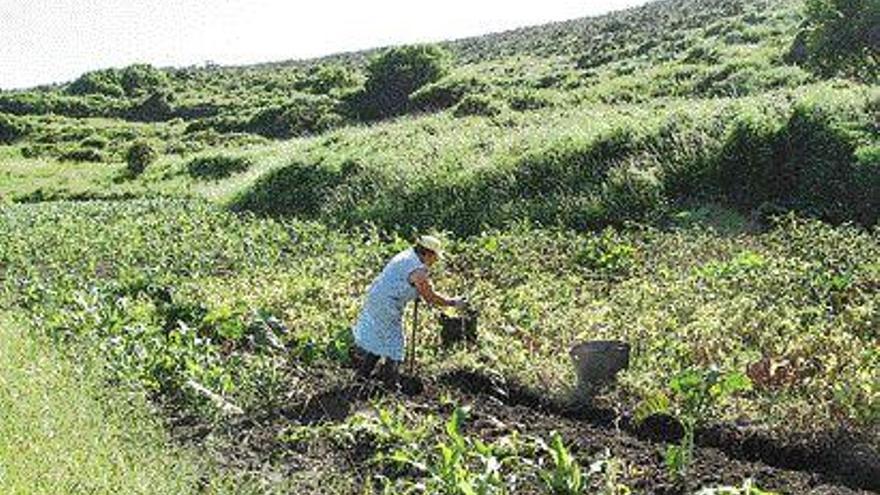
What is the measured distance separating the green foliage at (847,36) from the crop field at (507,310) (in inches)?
3.4

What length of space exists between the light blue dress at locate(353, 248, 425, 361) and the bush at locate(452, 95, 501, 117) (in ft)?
68.7

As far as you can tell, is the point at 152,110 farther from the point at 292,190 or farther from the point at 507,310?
the point at 507,310

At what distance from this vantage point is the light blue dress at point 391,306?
31.5ft

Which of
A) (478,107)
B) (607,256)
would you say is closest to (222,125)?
(478,107)

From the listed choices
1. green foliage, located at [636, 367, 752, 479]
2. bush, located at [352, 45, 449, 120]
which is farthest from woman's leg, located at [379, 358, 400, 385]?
bush, located at [352, 45, 449, 120]

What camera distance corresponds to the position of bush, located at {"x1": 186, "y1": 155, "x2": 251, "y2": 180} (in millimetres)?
36438

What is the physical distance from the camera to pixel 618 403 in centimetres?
861

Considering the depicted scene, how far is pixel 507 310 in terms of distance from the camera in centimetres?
1137

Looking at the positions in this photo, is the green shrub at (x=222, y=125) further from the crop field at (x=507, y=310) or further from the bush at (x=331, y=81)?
the crop field at (x=507, y=310)

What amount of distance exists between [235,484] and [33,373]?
3494 millimetres

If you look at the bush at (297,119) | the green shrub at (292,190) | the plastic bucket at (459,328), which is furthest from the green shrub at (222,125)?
the plastic bucket at (459,328)

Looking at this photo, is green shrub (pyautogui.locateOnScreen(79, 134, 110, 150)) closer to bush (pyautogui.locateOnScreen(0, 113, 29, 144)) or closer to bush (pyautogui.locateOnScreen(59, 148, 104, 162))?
bush (pyautogui.locateOnScreen(59, 148, 104, 162))

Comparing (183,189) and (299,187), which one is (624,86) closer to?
(299,187)

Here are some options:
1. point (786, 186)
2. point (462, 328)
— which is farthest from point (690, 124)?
point (462, 328)
